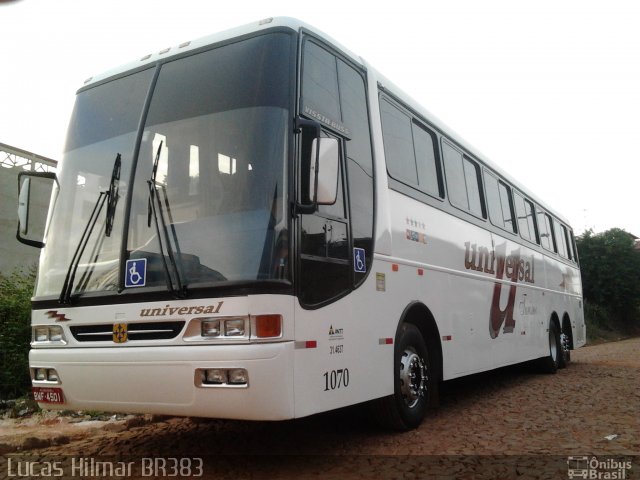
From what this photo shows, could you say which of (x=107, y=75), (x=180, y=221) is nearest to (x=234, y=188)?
(x=180, y=221)

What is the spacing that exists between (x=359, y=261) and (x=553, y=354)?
8384 mm

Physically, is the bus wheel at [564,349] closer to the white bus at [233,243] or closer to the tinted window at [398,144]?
the white bus at [233,243]

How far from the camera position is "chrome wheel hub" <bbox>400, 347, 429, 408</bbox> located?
5.95m

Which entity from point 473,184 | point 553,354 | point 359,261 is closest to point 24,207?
point 359,261

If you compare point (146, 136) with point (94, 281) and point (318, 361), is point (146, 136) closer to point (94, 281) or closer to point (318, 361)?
point (94, 281)

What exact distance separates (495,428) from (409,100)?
3723mm

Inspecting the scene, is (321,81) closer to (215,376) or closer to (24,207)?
(215,376)

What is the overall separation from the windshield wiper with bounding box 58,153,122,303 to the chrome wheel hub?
118 inches

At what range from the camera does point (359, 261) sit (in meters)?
5.24

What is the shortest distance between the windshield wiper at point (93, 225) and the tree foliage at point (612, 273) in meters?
40.3

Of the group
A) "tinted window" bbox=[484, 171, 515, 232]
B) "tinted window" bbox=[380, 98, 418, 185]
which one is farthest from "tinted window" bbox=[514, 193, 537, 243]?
"tinted window" bbox=[380, 98, 418, 185]

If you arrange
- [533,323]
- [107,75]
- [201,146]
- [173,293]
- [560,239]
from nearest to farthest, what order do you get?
1. [173,293]
2. [201,146]
3. [107,75]
4. [533,323]
5. [560,239]

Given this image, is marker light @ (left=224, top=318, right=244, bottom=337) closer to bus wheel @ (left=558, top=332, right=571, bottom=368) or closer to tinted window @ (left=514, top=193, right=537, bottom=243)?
tinted window @ (left=514, top=193, right=537, bottom=243)

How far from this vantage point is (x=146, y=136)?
4.96 meters
